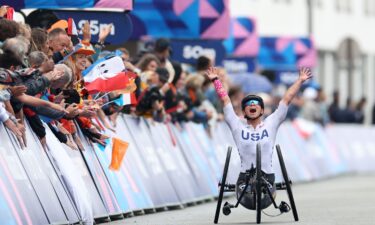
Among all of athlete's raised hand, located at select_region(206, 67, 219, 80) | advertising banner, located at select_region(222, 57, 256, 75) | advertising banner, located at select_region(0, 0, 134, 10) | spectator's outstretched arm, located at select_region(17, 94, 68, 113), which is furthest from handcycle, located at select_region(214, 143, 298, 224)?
advertising banner, located at select_region(222, 57, 256, 75)

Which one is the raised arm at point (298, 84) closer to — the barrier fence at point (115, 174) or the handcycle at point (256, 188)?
the handcycle at point (256, 188)

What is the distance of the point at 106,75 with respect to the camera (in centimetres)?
1916

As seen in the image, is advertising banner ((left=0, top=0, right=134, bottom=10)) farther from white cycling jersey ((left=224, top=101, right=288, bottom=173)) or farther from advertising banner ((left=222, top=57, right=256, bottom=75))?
advertising banner ((left=222, top=57, right=256, bottom=75))

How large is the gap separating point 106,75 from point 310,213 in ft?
9.57

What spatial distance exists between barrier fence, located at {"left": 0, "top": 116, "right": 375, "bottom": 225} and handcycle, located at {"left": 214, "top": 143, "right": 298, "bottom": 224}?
1.44 m

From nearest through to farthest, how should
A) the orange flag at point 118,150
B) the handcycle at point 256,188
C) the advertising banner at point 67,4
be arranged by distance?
1. the handcycle at point 256,188
2. the orange flag at point 118,150
3. the advertising banner at point 67,4

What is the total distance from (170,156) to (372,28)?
4399 cm

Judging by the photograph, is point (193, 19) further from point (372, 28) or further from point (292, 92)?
point (372, 28)

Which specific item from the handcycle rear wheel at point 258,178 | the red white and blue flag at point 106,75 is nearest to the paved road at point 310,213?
the handcycle rear wheel at point 258,178

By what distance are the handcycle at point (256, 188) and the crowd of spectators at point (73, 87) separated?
1691mm

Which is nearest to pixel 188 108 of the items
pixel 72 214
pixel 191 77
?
pixel 191 77

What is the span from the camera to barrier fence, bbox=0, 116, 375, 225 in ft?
52.5

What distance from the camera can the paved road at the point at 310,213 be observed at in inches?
715

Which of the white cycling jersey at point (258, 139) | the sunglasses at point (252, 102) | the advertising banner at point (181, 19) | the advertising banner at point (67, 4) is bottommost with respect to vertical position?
the advertising banner at point (181, 19)
